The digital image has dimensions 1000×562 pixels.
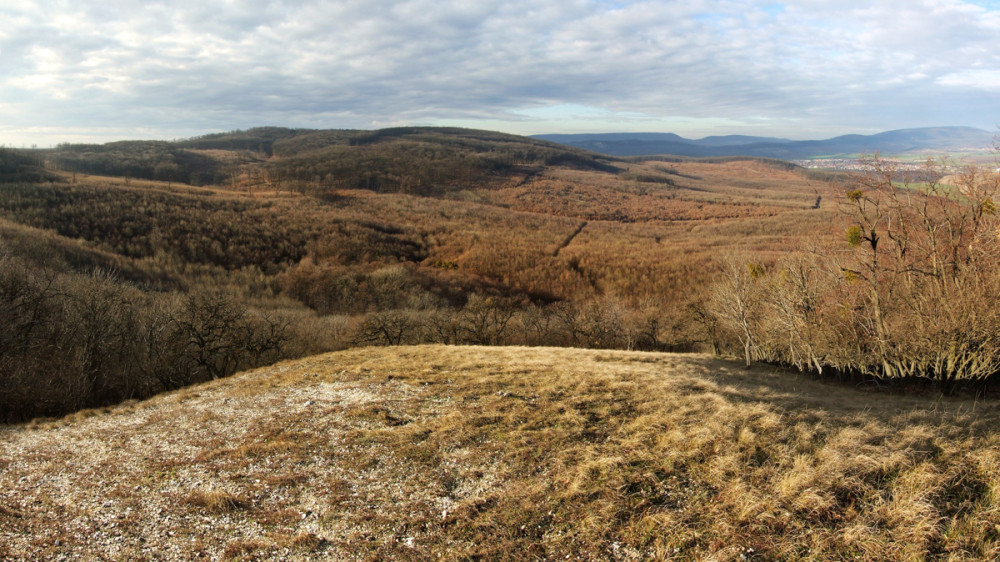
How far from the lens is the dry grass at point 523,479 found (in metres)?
7.96

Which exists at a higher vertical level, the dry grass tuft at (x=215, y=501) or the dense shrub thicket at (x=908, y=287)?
the dense shrub thicket at (x=908, y=287)

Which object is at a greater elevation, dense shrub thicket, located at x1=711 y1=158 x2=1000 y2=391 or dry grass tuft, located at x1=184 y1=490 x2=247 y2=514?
dense shrub thicket, located at x1=711 y1=158 x2=1000 y2=391

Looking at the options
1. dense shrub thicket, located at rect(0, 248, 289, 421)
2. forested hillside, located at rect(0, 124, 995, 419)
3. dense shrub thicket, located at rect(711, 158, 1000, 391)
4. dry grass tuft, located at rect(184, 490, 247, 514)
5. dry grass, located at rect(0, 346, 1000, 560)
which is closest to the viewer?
dry grass, located at rect(0, 346, 1000, 560)

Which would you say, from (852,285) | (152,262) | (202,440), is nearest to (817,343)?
(852,285)

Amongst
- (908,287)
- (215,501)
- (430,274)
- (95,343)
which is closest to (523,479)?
(215,501)

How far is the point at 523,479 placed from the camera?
10164 millimetres

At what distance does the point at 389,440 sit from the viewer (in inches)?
504

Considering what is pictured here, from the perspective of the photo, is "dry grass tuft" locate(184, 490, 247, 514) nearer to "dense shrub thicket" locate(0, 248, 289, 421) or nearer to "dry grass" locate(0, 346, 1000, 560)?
"dry grass" locate(0, 346, 1000, 560)

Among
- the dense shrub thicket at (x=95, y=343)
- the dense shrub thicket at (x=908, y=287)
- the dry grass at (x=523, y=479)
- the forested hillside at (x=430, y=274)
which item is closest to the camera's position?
the dry grass at (x=523, y=479)

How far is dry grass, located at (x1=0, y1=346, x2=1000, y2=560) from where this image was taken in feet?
26.1

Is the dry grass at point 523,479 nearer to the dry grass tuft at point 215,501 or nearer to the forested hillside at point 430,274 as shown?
the dry grass tuft at point 215,501

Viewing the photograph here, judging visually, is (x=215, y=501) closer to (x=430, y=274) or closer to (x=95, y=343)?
(x=95, y=343)

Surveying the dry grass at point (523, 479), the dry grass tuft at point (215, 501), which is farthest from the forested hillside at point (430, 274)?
the dry grass tuft at point (215, 501)

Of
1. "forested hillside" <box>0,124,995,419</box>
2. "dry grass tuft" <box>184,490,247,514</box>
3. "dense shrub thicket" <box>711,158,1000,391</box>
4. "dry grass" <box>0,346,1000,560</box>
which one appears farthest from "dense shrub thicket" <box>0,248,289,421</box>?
"dense shrub thicket" <box>711,158,1000,391</box>
